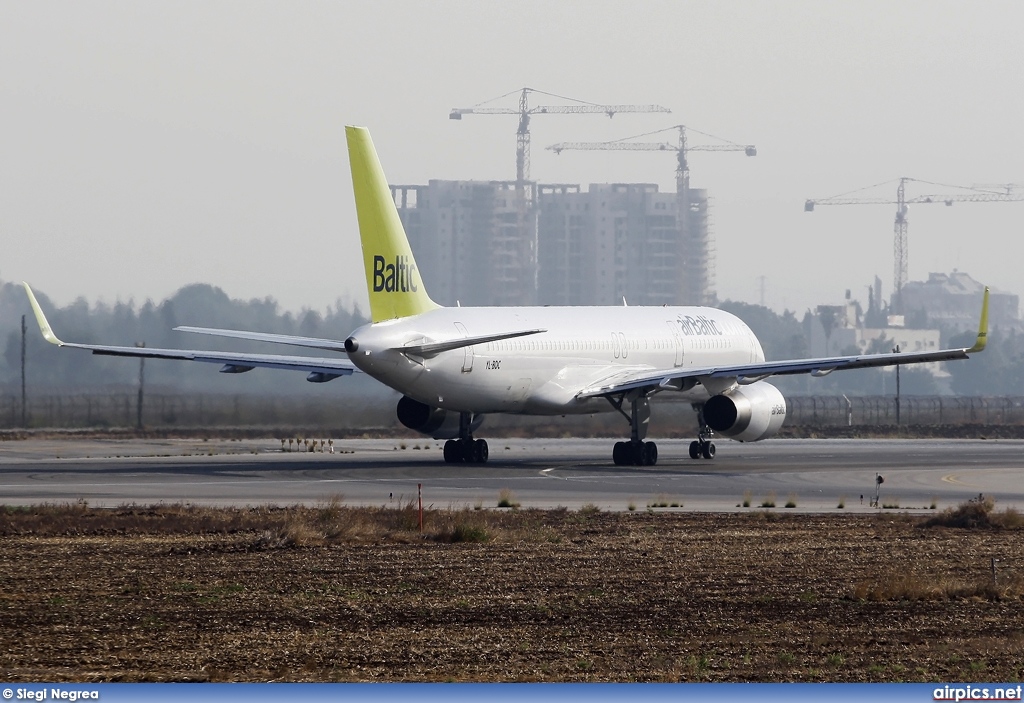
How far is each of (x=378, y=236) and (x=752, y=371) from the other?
11.5 metres

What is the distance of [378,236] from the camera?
130 ft

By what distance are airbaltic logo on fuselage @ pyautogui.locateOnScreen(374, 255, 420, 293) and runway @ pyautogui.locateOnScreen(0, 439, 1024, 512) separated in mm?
4797

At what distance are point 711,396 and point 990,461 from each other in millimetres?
9771

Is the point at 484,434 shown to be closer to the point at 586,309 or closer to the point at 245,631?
the point at 586,309

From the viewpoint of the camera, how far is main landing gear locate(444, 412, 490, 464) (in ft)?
152

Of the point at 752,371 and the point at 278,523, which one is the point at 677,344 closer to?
the point at 752,371

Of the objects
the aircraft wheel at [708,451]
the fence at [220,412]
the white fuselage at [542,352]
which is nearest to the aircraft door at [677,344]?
the white fuselage at [542,352]

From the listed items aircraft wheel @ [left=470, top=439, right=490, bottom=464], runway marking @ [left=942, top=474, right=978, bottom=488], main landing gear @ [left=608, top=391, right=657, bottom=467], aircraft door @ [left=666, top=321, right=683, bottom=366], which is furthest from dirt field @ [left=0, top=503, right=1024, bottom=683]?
aircraft door @ [left=666, top=321, right=683, bottom=366]

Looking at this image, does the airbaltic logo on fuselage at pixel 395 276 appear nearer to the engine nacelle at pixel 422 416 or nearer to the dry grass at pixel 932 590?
the engine nacelle at pixel 422 416

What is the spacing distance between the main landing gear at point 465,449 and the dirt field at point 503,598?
676 inches

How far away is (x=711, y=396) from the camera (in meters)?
47.5

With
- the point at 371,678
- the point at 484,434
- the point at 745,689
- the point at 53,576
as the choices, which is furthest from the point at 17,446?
the point at 745,689

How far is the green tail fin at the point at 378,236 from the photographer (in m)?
39.4

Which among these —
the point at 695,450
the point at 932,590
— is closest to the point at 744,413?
the point at 695,450
